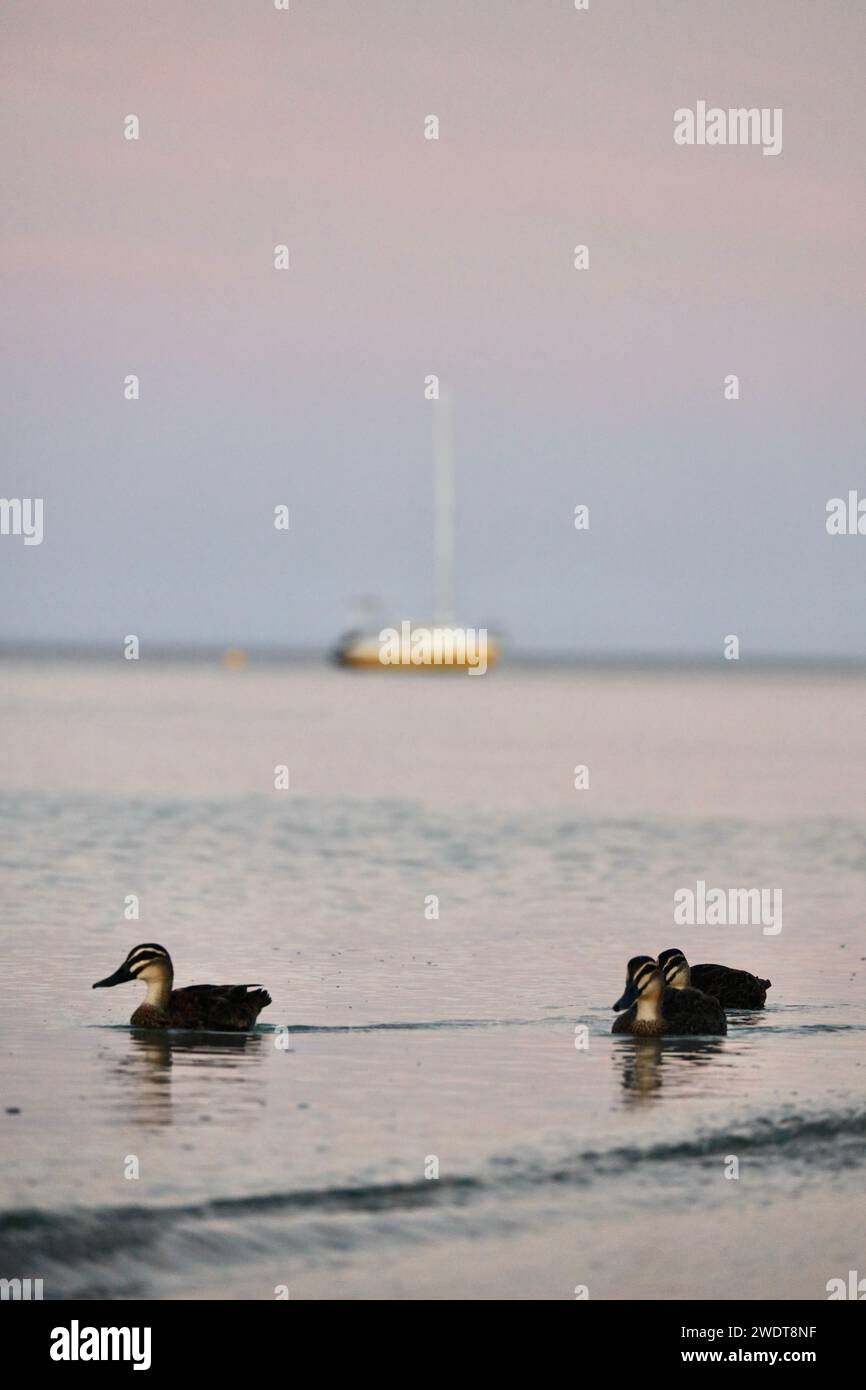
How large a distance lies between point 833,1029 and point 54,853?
47.7 feet

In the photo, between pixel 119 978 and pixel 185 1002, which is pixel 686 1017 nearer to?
pixel 185 1002

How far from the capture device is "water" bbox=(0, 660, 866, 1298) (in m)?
11.1

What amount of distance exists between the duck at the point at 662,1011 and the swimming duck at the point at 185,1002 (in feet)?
8.36

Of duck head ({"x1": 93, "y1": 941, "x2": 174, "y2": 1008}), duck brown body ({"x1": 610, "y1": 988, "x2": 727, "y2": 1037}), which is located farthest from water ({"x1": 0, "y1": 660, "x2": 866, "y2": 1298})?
duck head ({"x1": 93, "y1": 941, "x2": 174, "y2": 1008})

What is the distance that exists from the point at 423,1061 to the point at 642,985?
6.10 feet

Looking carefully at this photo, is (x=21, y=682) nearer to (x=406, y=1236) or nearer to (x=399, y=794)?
(x=399, y=794)

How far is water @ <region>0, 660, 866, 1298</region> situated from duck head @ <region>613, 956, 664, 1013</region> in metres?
0.40

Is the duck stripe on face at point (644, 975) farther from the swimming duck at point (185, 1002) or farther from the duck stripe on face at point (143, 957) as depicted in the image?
the duck stripe on face at point (143, 957)

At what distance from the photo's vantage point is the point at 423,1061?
15547 mm

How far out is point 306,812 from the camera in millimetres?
37781

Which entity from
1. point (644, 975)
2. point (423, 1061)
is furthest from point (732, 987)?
point (423, 1061)

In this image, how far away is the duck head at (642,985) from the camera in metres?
16.4

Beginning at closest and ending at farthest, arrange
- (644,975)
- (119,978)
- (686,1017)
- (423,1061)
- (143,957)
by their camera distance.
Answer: (423,1061) → (644,975) → (143,957) → (686,1017) → (119,978)

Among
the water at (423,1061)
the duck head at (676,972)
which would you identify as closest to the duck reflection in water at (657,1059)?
the water at (423,1061)
